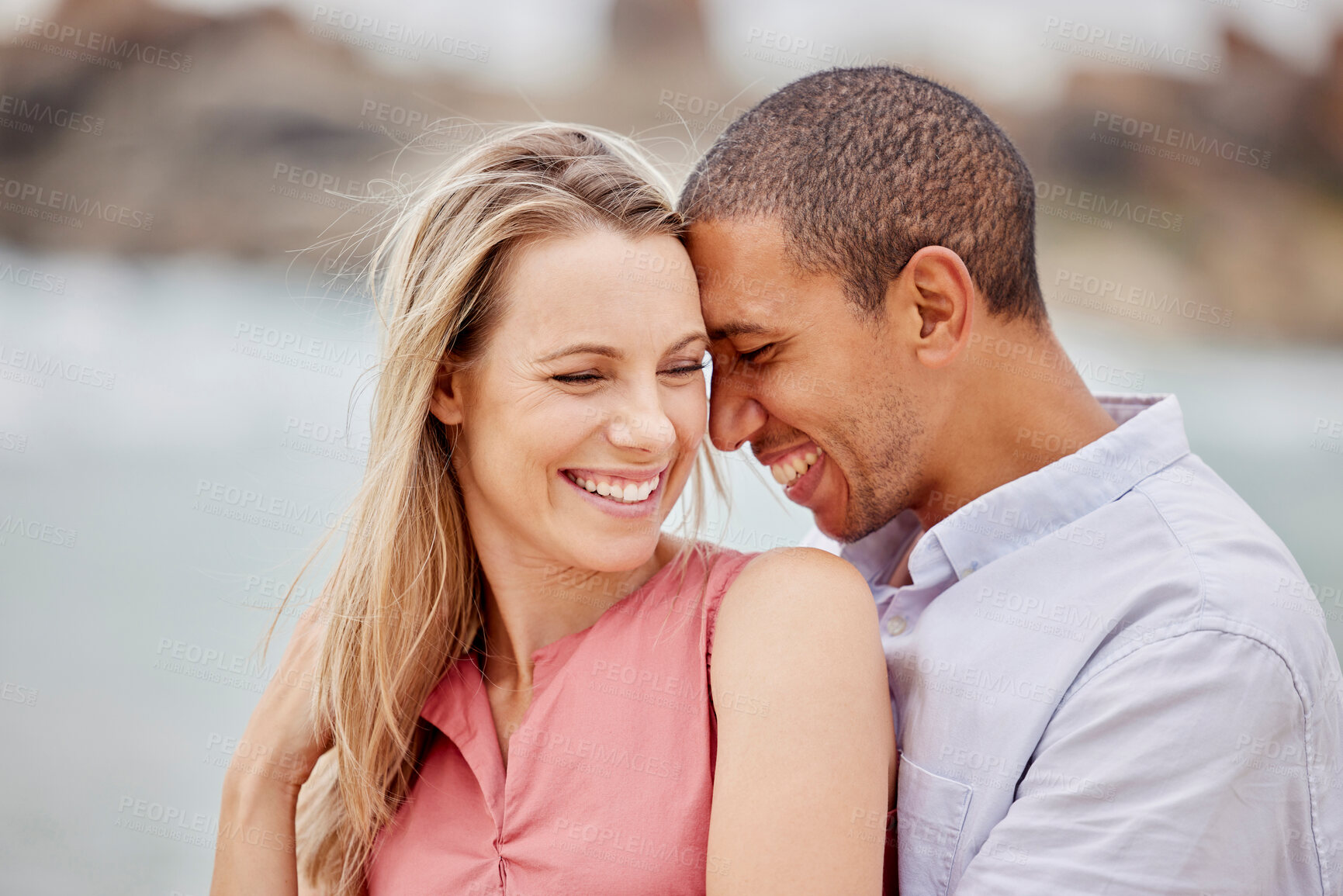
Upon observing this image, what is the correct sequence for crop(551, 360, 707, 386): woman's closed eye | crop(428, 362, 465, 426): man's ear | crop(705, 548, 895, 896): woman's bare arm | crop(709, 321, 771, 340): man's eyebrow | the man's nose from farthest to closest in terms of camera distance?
the man's nose
crop(709, 321, 771, 340): man's eyebrow
crop(428, 362, 465, 426): man's ear
crop(551, 360, 707, 386): woman's closed eye
crop(705, 548, 895, 896): woman's bare arm

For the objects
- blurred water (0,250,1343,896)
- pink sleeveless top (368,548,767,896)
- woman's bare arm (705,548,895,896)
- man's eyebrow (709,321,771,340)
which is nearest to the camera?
woman's bare arm (705,548,895,896)

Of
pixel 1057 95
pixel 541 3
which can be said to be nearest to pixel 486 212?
pixel 1057 95

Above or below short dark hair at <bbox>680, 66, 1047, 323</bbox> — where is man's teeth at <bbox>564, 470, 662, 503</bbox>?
below

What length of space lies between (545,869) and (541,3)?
47.8 ft

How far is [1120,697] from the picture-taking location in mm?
1448

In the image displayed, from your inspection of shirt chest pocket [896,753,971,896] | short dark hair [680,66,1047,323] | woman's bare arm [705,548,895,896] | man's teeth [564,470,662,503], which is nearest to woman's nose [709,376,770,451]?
short dark hair [680,66,1047,323]

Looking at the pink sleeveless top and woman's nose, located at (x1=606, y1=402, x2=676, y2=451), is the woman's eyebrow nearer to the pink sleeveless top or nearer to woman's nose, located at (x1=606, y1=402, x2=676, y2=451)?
woman's nose, located at (x1=606, y1=402, x2=676, y2=451)

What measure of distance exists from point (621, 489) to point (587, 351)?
226 millimetres

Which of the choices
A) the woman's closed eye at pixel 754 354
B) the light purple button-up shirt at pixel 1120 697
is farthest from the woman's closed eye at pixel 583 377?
the light purple button-up shirt at pixel 1120 697

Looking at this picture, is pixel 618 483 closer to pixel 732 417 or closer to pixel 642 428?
pixel 642 428

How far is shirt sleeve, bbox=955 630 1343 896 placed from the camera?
1.37m

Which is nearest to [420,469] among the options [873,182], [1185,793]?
[873,182]

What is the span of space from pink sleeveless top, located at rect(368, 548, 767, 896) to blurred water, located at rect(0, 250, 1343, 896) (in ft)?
1.40

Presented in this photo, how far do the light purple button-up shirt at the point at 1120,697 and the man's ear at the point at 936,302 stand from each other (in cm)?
28
